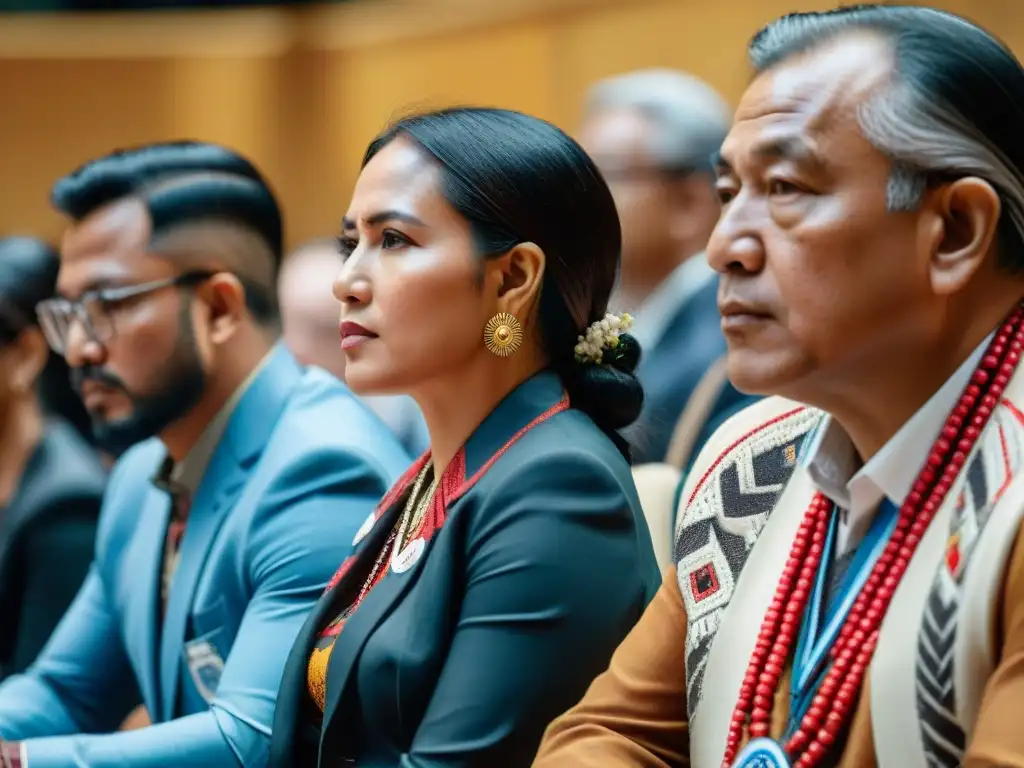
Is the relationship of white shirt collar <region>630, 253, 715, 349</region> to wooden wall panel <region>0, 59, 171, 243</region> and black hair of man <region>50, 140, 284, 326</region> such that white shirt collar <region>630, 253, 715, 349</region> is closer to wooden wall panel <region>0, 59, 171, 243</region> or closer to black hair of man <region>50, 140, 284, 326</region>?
black hair of man <region>50, 140, 284, 326</region>

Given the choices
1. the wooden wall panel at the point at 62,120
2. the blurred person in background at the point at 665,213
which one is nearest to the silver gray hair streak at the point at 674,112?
the blurred person in background at the point at 665,213

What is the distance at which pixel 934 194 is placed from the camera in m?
1.39

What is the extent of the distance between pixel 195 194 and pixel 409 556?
1.07 metres

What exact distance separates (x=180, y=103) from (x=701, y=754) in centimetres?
551

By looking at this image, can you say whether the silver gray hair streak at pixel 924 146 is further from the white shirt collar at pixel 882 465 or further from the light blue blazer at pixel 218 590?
the light blue blazer at pixel 218 590

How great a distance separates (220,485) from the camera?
252cm

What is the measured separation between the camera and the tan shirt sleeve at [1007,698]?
46.8 inches

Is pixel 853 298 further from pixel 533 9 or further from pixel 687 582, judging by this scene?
pixel 533 9

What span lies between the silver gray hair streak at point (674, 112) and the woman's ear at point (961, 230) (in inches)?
99.9

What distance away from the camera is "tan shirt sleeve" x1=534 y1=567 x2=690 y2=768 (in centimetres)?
158

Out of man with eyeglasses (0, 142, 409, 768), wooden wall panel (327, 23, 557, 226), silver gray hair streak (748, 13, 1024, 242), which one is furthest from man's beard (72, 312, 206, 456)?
wooden wall panel (327, 23, 557, 226)

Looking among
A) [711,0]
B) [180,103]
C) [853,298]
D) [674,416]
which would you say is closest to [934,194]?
[853,298]

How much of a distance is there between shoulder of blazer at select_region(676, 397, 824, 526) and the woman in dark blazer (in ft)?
0.43

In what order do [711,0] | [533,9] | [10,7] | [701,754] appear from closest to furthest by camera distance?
[701,754] < [711,0] < [533,9] < [10,7]
